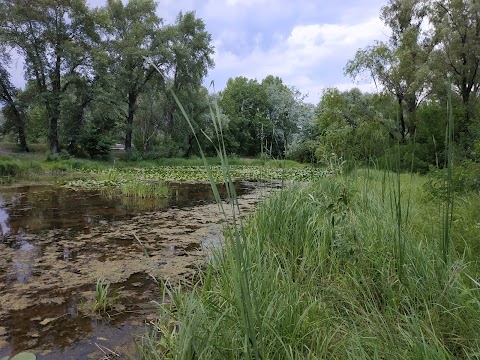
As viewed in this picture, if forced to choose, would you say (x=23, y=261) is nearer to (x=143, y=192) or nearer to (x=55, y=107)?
(x=143, y=192)

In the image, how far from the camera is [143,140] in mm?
27516

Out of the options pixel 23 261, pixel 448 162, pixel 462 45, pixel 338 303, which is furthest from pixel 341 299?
pixel 462 45

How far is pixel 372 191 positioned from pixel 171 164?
2072cm

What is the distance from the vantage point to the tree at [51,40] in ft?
62.3

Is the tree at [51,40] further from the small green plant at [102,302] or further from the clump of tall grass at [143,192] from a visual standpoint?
the small green plant at [102,302]

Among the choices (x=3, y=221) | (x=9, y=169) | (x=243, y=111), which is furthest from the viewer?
(x=243, y=111)

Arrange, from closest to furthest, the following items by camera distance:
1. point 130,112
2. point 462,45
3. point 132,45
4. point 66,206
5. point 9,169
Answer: point 66,206 < point 9,169 < point 462,45 < point 132,45 < point 130,112

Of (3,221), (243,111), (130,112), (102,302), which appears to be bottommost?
(102,302)

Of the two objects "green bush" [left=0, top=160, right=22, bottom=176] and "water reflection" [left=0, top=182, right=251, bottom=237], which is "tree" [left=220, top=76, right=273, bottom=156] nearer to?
"green bush" [left=0, top=160, right=22, bottom=176]

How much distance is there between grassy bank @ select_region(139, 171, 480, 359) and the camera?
1.48 metres

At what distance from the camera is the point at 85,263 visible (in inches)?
171

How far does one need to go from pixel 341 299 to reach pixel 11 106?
24358 mm

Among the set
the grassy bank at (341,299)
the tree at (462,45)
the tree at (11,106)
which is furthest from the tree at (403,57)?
the tree at (11,106)

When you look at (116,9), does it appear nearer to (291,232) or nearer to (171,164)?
(171,164)
